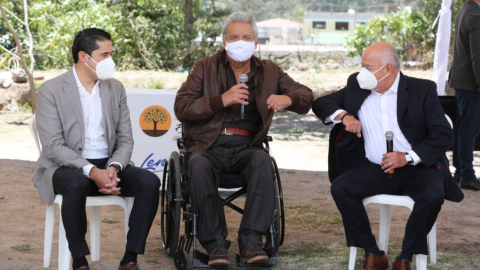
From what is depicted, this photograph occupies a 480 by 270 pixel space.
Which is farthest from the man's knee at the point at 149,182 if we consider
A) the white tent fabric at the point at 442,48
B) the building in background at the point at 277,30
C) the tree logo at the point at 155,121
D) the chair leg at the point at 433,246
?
the building in background at the point at 277,30

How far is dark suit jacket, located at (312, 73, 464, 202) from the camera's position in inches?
149

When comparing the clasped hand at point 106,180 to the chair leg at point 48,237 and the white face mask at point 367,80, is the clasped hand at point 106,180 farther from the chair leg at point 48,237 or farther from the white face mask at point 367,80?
the white face mask at point 367,80

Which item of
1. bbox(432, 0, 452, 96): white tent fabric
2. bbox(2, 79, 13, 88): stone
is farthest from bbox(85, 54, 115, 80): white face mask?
bbox(2, 79, 13, 88): stone

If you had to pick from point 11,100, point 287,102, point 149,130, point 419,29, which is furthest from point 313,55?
point 287,102

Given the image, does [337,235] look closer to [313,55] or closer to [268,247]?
[268,247]

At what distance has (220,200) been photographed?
148 inches

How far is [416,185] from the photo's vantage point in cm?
372

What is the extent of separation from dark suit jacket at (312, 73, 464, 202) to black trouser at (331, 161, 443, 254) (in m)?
0.10

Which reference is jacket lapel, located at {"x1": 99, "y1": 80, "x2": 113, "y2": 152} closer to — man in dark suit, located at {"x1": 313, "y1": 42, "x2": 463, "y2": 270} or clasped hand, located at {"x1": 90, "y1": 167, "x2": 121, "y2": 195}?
clasped hand, located at {"x1": 90, "y1": 167, "x2": 121, "y2": 195}

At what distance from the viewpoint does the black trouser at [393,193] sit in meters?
3.57

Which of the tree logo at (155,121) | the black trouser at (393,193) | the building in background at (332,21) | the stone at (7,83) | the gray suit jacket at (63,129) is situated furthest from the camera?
the building in background at (332,21)

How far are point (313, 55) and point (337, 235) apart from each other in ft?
42.5

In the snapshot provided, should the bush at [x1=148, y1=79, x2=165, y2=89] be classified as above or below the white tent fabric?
below

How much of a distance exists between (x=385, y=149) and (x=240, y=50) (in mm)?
1069
